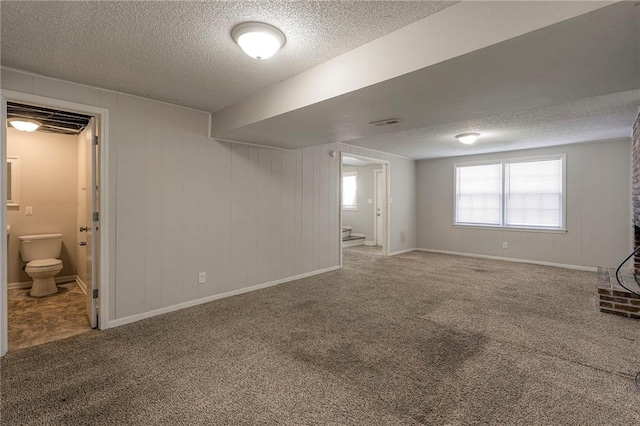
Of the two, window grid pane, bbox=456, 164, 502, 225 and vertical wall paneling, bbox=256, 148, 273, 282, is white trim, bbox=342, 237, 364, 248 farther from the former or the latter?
vertical wall paneling, bbox=256, 148, 273, 282

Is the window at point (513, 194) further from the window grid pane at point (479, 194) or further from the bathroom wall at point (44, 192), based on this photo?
the bathroom wall at point (44, 192)

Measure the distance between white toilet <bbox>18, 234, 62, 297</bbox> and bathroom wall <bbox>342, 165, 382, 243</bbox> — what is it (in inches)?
270

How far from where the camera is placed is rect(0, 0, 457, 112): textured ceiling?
177cm

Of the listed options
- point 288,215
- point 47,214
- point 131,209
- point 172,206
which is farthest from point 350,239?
point 47,214

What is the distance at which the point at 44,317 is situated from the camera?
337 cm

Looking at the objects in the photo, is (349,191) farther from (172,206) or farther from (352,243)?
(172,206)

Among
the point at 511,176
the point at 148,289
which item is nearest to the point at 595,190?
the point at 511,176

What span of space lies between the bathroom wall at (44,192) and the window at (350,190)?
6427mm

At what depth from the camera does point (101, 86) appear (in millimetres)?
2986

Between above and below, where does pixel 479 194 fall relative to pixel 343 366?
above

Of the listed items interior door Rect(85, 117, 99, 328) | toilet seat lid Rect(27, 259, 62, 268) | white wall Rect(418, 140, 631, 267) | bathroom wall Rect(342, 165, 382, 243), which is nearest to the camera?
interior door Rect(85, 117, 99, 328)

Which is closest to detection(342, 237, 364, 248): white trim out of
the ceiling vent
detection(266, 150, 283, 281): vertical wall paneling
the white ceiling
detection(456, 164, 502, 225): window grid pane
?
detection(456, 164, 502, 225): window grid pane

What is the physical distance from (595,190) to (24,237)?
355 inches

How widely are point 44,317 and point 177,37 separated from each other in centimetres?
330
